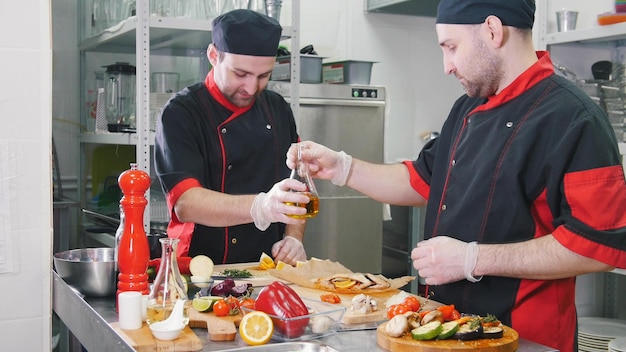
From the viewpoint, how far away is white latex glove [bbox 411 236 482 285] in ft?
6.71

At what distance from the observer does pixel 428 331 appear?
5.45 ft

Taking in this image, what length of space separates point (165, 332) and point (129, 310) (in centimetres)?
14

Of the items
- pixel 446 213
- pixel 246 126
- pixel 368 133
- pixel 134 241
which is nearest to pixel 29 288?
pixel 134 241

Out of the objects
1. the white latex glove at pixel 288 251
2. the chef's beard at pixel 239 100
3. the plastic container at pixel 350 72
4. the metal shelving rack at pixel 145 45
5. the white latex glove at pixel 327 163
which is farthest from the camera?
the plastic container at pixel 350 72

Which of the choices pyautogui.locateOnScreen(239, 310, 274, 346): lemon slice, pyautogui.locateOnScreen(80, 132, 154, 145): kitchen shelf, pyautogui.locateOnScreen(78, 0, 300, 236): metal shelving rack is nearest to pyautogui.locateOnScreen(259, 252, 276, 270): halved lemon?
pyautogui.locateOnScreen(239, 310, 274, 346): lemon slice

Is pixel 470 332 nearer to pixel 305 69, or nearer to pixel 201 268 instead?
pixel 201 268

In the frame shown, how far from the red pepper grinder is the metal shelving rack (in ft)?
4.99

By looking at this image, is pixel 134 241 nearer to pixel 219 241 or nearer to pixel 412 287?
pixel 219 241

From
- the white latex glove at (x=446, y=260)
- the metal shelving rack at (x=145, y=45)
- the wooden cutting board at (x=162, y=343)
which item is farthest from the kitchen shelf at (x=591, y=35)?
the wooden cutting board at (x=162, y=343)

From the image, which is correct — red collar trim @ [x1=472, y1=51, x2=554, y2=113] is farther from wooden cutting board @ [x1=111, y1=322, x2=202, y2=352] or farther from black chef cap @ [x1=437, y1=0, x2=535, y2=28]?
wooden cutting board @ [x1=111, y1=322, x2=202, y2=352]

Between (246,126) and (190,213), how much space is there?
45cm

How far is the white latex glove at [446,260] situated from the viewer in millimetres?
2045

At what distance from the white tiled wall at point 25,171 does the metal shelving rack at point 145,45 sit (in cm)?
117

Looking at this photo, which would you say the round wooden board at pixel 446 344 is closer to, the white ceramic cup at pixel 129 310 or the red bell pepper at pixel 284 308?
the red bell pepper at pixel 284 308
